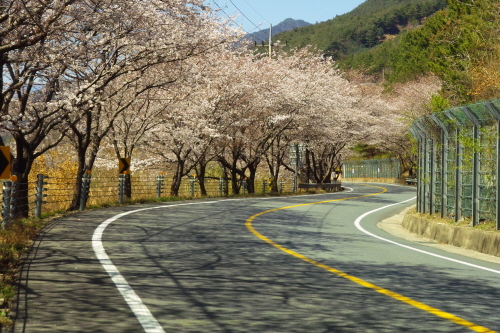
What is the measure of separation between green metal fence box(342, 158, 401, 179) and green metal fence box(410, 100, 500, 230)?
6030 cm

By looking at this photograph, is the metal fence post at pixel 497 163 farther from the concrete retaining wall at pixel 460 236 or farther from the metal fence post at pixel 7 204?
the metal fence post at pixel 7 204

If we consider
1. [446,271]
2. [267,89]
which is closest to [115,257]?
[446,271]

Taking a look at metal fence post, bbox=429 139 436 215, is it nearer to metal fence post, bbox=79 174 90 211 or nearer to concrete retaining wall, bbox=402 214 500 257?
concrete retaining wall, bbox=402 214 500 257

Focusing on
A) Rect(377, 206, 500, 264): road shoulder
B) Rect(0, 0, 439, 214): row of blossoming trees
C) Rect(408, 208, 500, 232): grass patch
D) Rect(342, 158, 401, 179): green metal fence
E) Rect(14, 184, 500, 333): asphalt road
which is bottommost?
Rect(377, 206, 500, 264): road shoulder

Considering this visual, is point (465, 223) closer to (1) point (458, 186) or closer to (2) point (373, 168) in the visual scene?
(1) point (458, 186)

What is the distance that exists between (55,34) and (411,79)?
66.1 metres

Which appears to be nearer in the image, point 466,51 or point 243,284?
point 243,284

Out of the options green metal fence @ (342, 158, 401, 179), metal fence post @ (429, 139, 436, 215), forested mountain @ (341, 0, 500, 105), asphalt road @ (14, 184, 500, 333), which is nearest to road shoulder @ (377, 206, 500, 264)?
asphalt road @ (14, 184, 500, 333)

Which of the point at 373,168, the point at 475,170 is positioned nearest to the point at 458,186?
the point at 475,170

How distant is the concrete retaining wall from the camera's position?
1259 centimetres

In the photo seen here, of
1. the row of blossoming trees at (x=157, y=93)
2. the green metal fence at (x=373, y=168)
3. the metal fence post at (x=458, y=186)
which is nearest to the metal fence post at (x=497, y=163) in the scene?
the metal fence post at (x=458, y=186)

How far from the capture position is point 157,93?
104 feet

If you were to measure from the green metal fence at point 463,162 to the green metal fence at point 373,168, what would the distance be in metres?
60.3

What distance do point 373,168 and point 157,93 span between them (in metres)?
60.7
